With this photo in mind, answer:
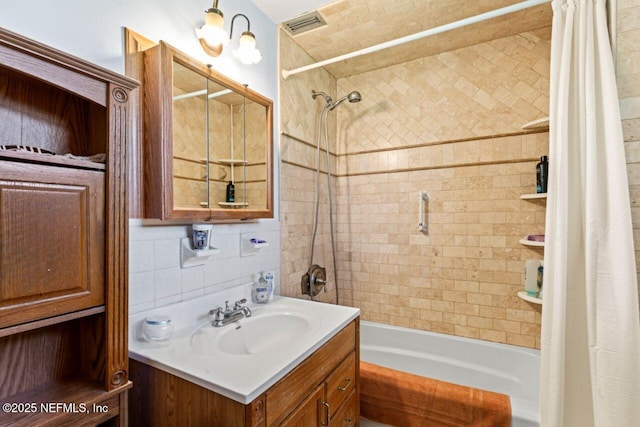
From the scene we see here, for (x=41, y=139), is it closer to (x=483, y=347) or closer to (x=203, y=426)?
(x=203, y=426)

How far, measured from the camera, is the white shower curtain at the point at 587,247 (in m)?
1.07

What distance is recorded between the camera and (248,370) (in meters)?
0.94

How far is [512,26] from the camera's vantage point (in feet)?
6.61

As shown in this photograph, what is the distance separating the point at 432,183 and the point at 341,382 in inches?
→ 63.9

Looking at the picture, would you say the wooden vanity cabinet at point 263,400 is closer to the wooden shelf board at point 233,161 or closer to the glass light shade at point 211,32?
→ the wooden shelf board at point 233,161

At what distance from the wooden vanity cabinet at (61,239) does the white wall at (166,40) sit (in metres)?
0.22

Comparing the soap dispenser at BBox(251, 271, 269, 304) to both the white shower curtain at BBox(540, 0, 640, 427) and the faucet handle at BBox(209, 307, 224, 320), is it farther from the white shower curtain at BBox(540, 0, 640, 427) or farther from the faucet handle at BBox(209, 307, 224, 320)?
the white shower curtain at BBox(540, 0, 640, 427)

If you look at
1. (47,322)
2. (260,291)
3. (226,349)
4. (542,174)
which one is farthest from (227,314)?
(542,174)

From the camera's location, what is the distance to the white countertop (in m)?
0.89

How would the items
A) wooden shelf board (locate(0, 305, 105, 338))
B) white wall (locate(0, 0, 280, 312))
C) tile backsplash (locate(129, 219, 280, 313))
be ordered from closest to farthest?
wooden shelf board (locate(0, 305, 105, 338)) < white wall (locate(0, 0, 280, 312)) < tile backsplash (locate(129, 219, 280, 313))

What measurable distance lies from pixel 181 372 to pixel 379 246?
1.90m

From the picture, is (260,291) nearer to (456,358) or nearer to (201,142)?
(201,142)

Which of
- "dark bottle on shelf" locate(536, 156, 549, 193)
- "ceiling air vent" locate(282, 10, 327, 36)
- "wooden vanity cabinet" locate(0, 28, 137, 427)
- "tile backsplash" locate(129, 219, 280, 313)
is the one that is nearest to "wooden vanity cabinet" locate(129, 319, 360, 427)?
"wooden vanity cabinet" locate(0, 28, 137, 427)

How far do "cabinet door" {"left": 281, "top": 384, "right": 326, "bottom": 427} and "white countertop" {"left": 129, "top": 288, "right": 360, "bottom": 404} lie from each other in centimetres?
16
